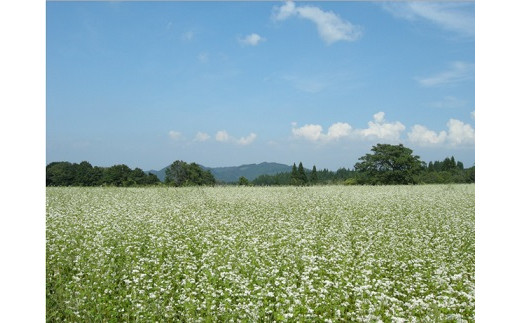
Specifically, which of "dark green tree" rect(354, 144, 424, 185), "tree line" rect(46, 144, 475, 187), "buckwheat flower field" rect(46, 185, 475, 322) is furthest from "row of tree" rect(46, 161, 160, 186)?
"dark green tree" rect(354, 144, 424, 185)

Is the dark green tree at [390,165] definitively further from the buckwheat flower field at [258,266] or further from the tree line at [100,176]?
the buckwheat flower field at [258,266]

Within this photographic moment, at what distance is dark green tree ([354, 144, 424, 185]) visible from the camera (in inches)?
1467

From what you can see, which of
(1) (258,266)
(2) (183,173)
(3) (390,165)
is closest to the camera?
(1) (258,266)

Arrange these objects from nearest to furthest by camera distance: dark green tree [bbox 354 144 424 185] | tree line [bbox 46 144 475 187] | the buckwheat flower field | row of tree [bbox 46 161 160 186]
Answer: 1. the buckwheat flower field
2. row of tree [bbox 46 161 160 186]
3. tree line [bbox 46 144 475 187]
4. dark green tree [bbox 354 144 424 185]

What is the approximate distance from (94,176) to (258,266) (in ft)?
51.7

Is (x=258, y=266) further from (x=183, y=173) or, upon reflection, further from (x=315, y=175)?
(x=315, y=175)

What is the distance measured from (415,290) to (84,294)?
4.90 meters

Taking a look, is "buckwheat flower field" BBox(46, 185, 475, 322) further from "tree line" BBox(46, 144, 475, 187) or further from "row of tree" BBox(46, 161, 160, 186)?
"row of tree" BBox(46, 161, 160, 186)

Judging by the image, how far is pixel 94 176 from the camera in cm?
1995

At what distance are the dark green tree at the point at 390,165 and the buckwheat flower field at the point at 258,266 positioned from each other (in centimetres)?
2628

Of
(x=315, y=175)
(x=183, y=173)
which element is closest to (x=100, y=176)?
(x=183, y=173)

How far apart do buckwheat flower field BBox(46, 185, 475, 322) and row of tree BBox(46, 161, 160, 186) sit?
623cm
